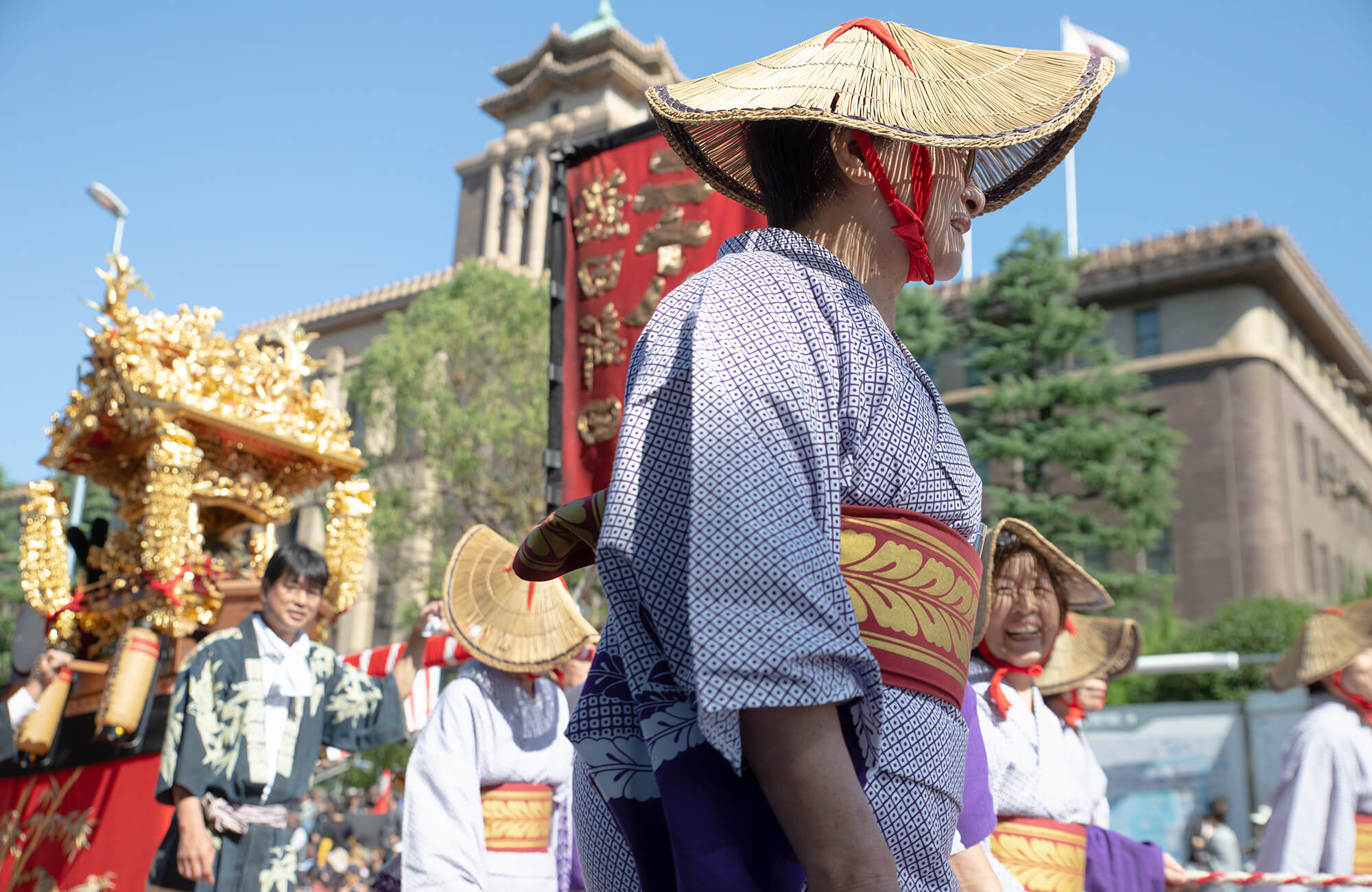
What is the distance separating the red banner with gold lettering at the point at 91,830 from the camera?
4898mm

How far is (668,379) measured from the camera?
4.04 feet

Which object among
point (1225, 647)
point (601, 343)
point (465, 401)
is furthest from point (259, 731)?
point (1225, 647)

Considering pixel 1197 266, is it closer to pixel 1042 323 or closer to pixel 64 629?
pixel 1042 323

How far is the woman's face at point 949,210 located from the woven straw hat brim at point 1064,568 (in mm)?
1839

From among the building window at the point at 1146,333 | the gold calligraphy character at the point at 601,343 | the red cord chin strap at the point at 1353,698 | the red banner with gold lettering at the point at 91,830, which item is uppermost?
the building window at the point at 1146,333

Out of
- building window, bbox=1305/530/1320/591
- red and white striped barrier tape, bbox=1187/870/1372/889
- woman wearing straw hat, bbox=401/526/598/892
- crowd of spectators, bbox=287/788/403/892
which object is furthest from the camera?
building window, bbox=1305/530/1320/591

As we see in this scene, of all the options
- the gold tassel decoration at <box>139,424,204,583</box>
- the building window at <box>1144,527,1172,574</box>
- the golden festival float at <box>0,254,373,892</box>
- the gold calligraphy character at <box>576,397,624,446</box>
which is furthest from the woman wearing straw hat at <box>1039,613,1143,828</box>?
the building window at <box>1144,527,1172,574</box>

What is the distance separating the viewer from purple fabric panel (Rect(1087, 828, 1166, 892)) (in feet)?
11.8

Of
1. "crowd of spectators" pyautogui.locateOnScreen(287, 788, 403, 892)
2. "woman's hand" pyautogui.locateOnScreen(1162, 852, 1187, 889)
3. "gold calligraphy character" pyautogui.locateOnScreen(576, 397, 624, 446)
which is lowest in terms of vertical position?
"crowd of spectators" pyautogui.locateOnScreen(287, 788, 403, 892)

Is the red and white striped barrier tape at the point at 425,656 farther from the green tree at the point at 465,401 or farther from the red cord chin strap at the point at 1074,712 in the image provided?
the green tree at the point at 465,401

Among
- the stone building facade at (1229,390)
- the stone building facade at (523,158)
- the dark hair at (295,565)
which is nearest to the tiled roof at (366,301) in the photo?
the stone building facade at (523,158)

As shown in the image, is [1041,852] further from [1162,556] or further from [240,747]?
[1162,556]

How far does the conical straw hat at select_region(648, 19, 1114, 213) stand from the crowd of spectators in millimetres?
9743

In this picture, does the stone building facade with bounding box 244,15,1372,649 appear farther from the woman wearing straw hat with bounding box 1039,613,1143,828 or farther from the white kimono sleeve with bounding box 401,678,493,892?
the woman wearing straw hat with bounding box 1039,613,1143,828
